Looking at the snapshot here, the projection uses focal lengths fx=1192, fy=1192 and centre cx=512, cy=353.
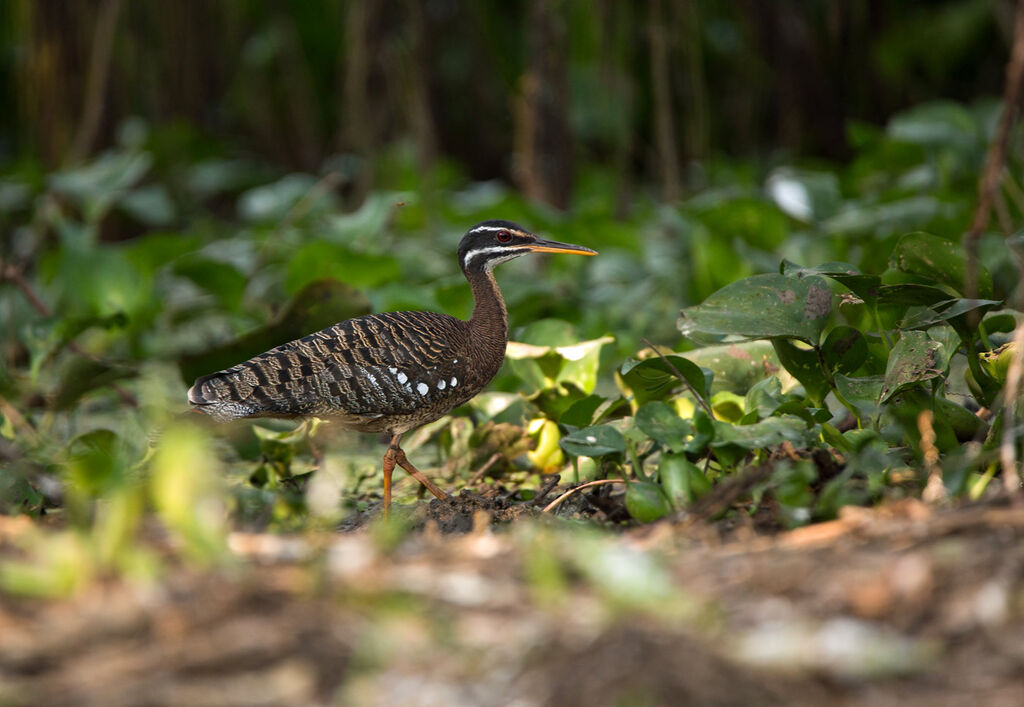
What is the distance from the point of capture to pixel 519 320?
5.98 metres

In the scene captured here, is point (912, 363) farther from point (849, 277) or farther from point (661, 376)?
point (661, 376)

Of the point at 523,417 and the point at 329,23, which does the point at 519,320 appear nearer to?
the point at 523,417

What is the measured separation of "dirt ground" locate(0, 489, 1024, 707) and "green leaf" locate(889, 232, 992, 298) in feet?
5.25

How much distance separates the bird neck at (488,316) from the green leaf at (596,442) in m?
1.39

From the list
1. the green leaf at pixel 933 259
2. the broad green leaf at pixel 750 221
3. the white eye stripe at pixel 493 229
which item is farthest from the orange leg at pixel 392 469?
the broad green leaf at pixel 750 221

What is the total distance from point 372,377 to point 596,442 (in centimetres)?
129

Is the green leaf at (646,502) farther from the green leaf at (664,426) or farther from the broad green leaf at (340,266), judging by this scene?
the broad green leaf at (340,266)

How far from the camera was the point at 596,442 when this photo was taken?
3.42 metres

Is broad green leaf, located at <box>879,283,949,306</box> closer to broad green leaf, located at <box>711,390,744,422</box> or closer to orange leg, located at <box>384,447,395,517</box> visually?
broad green leaf, located at <box>711,390,744,422</box>

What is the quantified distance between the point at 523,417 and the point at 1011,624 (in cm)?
288

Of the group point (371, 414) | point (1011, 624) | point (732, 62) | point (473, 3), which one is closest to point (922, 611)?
point (1011, 624)

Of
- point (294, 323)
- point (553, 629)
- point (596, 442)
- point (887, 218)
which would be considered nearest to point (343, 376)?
point (294, 323)

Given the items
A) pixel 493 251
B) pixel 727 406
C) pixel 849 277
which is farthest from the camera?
pixel 493 251

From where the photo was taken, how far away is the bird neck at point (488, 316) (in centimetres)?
484
